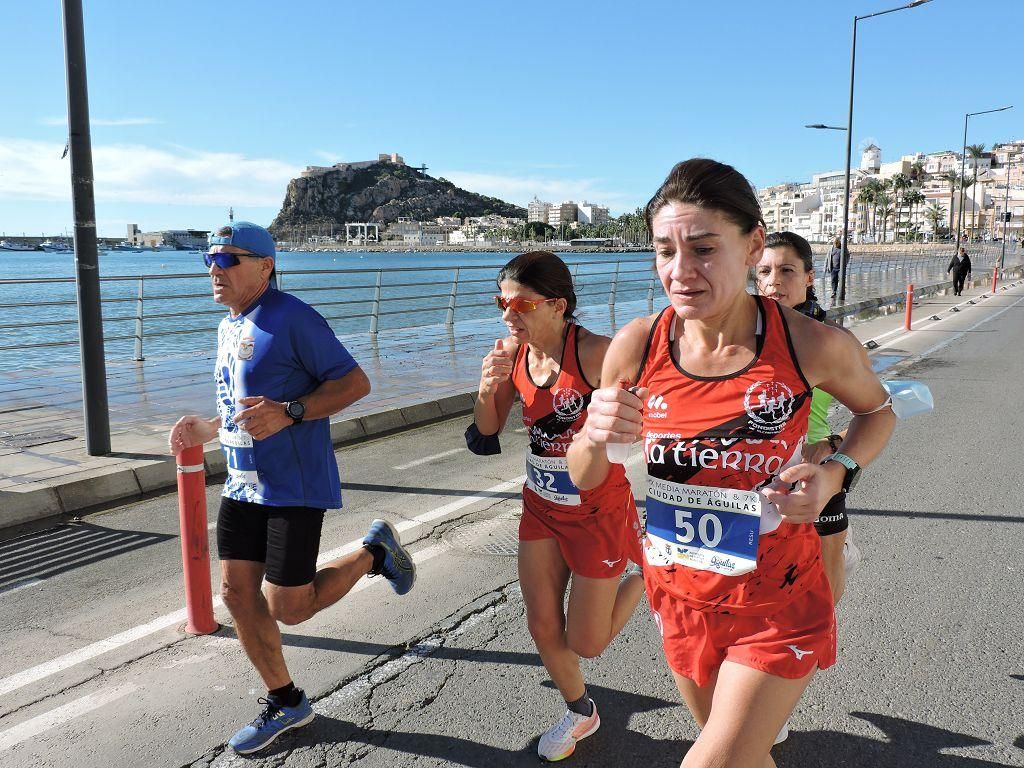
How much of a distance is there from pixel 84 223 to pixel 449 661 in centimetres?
475

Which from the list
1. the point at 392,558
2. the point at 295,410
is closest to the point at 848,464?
the point at 295,410

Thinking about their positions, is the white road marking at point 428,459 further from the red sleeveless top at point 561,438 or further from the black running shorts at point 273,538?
the red sleeveless top at point 561,438

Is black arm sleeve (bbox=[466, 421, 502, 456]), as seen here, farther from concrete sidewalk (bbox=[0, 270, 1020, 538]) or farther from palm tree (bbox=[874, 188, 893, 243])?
palm tree (bbox=[874, 188, 893, 243])

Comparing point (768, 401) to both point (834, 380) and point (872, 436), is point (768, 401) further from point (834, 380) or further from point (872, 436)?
point (872, 436)

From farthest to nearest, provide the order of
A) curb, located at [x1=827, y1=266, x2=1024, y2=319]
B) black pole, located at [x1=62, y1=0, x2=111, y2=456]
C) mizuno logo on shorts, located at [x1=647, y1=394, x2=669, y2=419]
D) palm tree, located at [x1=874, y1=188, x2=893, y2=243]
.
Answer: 1. palm tree, located at [x1=874, y1=188, x2=893, y2=243]
2. curb, located at [x1=827, y1=266, x2=1024, y2=319]
3. black pole, located at [x1=62, y1=0, x2=111, y2=456]
4. mizuno logo on shorts, located at [x1=647, y1=394, x2=669, y2=419]

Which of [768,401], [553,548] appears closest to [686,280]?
[768,401]

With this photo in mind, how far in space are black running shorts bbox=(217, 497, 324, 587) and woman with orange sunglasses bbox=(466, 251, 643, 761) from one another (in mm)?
778

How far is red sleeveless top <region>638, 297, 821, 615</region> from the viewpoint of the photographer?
1.95 metres

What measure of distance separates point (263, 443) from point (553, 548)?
A: 1.10m

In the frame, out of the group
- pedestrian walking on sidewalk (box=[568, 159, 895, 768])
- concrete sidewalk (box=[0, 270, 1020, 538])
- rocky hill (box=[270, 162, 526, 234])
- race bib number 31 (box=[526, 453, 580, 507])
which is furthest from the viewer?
rocky hill (box=[270, 162, 526, 234])

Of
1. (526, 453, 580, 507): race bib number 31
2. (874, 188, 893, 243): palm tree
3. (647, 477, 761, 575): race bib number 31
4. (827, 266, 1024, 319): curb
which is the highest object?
(874, 188, 893, 243): palm tree

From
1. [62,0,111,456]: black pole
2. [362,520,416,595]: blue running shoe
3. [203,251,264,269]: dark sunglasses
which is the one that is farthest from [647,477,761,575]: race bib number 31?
[62,0,111,456]: black pole

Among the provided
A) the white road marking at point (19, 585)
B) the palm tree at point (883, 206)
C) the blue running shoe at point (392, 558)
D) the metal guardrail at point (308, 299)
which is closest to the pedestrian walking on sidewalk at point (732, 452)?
the blue running shoe at point (392, 558)

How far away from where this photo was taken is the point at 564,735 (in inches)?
113
